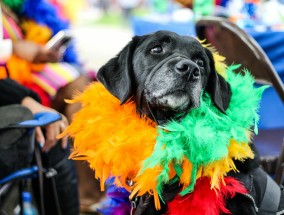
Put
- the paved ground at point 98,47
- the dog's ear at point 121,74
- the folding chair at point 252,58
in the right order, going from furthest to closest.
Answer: the paved ground at point 98,47
the folding chair at point 252,58
the dog's ear at point 121,74

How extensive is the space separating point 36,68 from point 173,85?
1.29 metres

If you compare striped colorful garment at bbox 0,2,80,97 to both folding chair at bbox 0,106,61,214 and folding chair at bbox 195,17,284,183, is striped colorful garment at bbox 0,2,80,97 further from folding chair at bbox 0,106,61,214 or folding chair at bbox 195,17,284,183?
folding chair at bbox 195,17,284,183

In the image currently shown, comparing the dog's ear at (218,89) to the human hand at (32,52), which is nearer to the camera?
the dog's ear at (218,89)

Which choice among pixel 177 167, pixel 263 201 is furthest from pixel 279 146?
pixel 177 167

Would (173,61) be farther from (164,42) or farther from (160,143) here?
(160,143)

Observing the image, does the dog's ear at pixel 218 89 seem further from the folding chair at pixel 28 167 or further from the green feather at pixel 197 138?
the folding chair at pixel 28 167

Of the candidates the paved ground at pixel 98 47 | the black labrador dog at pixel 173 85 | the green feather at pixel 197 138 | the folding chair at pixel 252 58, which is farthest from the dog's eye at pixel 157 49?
the paved ground at pixel 98 47

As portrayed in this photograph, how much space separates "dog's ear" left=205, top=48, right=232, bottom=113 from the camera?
5.04ft

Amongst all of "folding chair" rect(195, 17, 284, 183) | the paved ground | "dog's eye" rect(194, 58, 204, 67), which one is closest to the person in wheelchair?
"dog's eye" rect(194, 58, 204, 67)

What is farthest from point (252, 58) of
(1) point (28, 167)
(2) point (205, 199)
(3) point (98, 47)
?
(3) point (98, 47)

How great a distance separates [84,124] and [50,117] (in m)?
0.17

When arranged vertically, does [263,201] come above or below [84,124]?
below

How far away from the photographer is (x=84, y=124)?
5.12 ft

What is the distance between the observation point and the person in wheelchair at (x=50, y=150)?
69.7 inches
